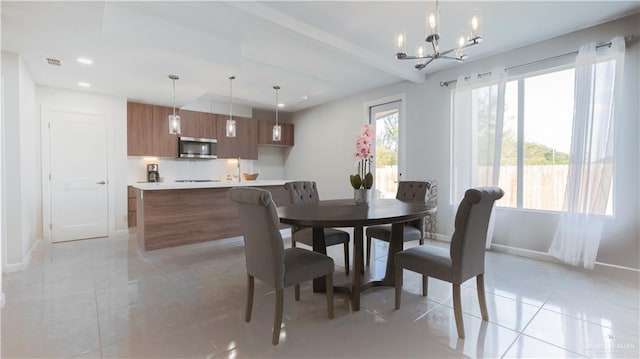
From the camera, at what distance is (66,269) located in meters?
3.20

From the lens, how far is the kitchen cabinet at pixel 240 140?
20.7ft

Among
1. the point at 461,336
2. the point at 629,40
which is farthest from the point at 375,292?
the point at 629,40

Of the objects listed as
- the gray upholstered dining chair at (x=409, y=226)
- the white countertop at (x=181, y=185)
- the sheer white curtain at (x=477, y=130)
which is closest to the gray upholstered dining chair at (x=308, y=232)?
the gray upholstered dining chair at (x=409, y=226)

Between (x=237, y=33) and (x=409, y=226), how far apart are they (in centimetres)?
286

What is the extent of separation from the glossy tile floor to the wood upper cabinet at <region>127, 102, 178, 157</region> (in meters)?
2.63

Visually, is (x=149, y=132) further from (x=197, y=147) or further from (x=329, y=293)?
(x=329, y=293)

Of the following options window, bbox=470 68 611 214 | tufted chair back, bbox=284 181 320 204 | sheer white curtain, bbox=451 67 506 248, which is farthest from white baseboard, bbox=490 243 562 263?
tufted chair back, bbox=284 181 320 204

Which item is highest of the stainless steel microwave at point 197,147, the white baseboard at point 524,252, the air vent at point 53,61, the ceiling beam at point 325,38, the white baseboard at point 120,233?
the ceiling beam at point 325,38

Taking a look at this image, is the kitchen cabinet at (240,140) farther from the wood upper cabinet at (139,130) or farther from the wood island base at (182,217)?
the wood island base at (182,217)

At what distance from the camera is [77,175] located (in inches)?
184

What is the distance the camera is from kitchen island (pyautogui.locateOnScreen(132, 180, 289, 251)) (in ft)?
12.4

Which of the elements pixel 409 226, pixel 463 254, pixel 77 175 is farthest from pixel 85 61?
pixel 463 254

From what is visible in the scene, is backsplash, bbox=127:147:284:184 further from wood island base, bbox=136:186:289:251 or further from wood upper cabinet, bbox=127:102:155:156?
wood island base, bbox=136:186:289:251

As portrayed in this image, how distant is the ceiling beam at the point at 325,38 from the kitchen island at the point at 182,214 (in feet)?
7.79
